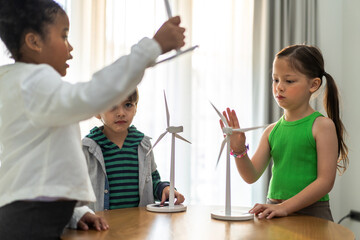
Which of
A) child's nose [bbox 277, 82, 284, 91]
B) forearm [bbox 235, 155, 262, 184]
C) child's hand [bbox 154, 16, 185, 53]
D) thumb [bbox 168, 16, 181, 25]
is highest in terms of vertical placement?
thumb [bbox 168, 16, 181, 25]

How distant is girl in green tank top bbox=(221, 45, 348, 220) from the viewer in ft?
6.26

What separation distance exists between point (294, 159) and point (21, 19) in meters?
1.38

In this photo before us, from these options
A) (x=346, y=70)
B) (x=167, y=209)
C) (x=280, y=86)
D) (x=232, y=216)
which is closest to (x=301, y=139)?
(x=280, y=86)

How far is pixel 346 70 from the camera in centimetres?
387

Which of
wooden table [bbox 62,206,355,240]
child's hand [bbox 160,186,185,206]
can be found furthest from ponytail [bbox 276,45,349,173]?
child's hand [bbox 160,186,185,206]

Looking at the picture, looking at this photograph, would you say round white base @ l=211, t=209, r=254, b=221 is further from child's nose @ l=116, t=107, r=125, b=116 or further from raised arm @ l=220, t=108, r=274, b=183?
child's nose @ l=116, t=107, r=125, b=116

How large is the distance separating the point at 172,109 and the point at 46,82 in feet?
8.21

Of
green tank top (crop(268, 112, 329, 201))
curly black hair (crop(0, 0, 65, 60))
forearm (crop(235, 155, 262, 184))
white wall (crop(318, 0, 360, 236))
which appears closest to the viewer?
curly black hair (crop(0, 0, 65, 60))

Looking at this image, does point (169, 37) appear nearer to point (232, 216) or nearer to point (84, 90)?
point (84, 90)

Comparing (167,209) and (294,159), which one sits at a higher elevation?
(294,159)

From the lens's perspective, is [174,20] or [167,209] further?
[167,209]

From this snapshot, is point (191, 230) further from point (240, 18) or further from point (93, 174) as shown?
point (240, 18)

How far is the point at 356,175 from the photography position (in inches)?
146

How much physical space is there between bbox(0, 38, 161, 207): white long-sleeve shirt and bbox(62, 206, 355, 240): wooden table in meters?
0.18
